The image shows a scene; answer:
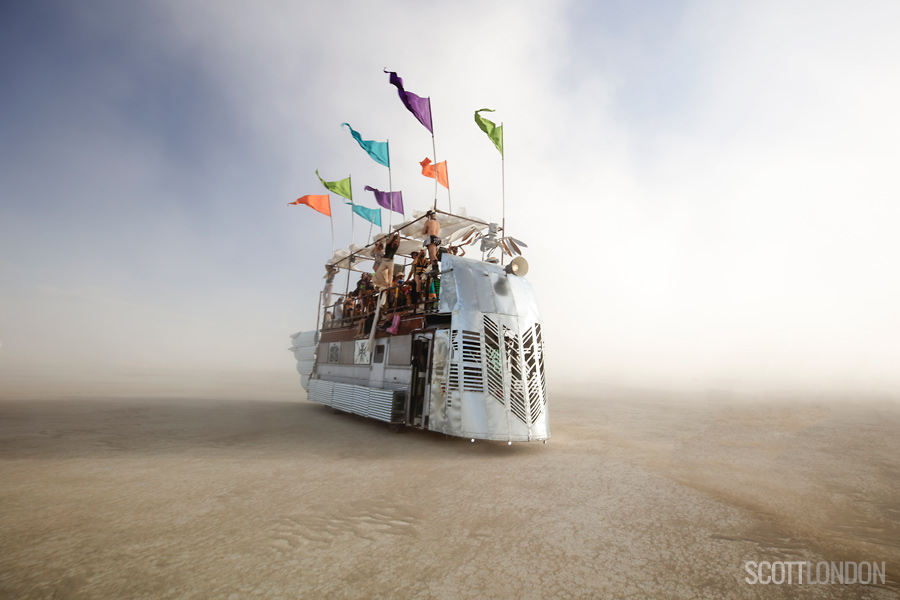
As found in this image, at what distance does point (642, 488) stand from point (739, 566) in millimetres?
2652

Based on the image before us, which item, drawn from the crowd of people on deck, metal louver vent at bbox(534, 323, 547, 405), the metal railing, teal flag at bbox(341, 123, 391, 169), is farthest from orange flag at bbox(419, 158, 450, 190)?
metal louver vent at bbox(534, 323, 547, 405)

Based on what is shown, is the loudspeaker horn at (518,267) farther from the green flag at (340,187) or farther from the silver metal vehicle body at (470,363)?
the green flag at (340,187)

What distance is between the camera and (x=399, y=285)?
43.4 feet

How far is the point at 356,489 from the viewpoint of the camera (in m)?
6.43

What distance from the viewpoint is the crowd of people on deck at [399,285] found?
11961mm

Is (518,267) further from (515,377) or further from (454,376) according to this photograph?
(454,376)

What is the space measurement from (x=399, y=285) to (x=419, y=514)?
8.70 metres

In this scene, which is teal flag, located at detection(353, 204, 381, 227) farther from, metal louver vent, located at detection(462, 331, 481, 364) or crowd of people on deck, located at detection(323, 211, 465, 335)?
metal louver vent, located at detection(462, 331, 481, 364)

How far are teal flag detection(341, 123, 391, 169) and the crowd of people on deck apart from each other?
379cm

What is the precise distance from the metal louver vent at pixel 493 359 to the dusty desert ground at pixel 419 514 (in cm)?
156

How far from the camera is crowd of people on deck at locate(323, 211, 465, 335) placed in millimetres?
11961

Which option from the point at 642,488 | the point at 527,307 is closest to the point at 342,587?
the point at 642,488

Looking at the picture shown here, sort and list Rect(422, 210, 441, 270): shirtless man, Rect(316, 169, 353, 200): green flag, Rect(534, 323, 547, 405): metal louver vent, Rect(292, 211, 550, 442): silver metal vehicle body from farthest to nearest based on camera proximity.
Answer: Rect(316, 169, 353, 200): green flag < Rect(422, 210, 441, 270): shirtless man < Rect(534, 323, 547, 405): metal louver vent < Rect(292, 211, 550, 442): silver metal vehicle body

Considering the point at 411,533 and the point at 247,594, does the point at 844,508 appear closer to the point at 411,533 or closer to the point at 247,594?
the point at 411,533
